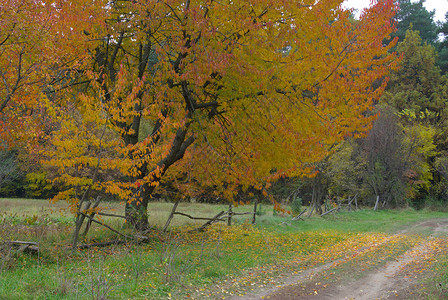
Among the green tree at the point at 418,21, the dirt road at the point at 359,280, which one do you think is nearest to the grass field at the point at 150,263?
the dirt road at the point at 359,280

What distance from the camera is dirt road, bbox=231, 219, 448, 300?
590 centimetres

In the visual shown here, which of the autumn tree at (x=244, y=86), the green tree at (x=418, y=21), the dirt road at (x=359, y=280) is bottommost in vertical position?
the dirt road at (x=359, y=280)

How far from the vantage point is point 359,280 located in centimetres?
693

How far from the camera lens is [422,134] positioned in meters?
30.7

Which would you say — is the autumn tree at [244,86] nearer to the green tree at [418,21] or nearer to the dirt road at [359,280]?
the dirt road at [359,280]

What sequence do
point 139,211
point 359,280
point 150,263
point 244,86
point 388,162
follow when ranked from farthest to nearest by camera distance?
point 388,162, point 139,211, point 244,86, point 150,263, point 359,280

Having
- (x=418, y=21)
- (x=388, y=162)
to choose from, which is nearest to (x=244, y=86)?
(x=388, y=162)

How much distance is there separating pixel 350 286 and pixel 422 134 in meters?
29.1

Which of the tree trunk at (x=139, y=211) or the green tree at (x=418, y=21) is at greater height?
the green tree at (x=418, y=21)

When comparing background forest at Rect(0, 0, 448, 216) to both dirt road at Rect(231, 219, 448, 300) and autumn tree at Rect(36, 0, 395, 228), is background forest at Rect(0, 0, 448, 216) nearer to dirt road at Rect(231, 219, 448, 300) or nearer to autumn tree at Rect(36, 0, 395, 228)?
autumn tree at Rect(36, 0, 395, 228)

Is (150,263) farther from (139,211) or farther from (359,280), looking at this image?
(359,280)

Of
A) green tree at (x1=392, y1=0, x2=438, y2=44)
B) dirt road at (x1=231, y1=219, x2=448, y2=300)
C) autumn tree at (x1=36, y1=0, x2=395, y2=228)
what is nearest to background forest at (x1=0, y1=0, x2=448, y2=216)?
green tree at (x1=392, y1=0, x2=438, y2=44)

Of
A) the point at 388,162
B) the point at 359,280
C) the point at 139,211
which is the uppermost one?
the point at 388,162

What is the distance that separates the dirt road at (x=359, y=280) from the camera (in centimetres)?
590
